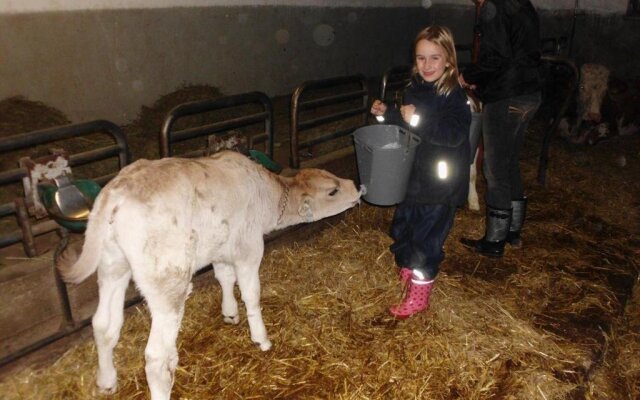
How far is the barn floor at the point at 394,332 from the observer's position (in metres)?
3.11

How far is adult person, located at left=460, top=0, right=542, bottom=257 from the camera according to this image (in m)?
3.92

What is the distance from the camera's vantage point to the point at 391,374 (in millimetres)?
3229

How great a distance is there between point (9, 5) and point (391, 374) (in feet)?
19.8

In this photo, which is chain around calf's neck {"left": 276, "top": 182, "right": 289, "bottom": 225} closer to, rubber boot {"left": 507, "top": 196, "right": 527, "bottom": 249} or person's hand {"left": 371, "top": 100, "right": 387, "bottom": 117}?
person's hand {"left": 371, "top": 100, "right": 387, "bottom": 117}

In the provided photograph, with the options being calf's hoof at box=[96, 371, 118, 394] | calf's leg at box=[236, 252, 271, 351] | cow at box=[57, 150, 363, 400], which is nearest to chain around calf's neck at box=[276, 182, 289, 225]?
cow at box=[57, 150, 363, 400]

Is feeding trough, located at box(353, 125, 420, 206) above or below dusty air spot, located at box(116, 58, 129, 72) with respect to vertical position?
below

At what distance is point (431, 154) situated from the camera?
11.1 ft

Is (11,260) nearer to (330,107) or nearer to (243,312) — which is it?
(243,312)

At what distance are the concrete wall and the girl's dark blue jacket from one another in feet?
16.6

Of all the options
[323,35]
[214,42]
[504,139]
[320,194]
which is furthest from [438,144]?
[323,35]

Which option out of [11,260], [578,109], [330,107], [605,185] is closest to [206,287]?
[11,260]

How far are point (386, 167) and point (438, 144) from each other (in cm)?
40

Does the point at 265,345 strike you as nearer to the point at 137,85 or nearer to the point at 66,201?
the point at 66,201

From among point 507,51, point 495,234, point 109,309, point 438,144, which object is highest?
point 507,51
